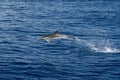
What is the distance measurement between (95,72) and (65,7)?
41.4 metres

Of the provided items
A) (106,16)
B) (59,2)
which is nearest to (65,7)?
(59,2)

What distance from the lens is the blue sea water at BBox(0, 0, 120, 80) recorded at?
3738 cm

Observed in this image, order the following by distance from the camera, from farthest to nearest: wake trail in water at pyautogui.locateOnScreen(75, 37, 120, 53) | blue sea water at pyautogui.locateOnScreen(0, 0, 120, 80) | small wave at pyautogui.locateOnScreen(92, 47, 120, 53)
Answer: wake trail in water at pyautogui.locateOnScreen(75, 37, 120, 53) < small wave at pyautogui.locateOnScreen(92, 47, 120, 53) < blue sea water at pyautogui.locateOnScreen(0, 0, 120, 80)

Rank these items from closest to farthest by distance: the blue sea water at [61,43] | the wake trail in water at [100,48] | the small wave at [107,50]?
the blue sea water at [61,43], the small wave at [107,50], the wake trail in water at [100,48]

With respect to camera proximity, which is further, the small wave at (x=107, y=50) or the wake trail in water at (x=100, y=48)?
the wake trail in water at (x=100, y=48)

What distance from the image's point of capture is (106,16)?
223 ft

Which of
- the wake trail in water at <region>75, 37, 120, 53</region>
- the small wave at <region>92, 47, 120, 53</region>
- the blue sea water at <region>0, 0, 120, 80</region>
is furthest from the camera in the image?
the wake trail in water at <region>75, 37, 120, 53</region>

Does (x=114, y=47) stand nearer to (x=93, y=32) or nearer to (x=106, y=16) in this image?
(x=93, y=32)

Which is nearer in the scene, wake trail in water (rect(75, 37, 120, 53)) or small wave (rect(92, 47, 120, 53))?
small wave (rect(92, 47, 120, 53))

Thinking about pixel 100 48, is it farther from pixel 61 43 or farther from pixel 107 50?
pixel 61 43

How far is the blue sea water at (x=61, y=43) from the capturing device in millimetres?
37375

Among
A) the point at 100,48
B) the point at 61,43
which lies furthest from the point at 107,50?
the point at 61,43

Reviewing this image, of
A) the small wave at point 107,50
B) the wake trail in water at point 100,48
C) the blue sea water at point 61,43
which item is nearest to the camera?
the blue sea water at point 61,43

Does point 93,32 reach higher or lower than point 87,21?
lower
